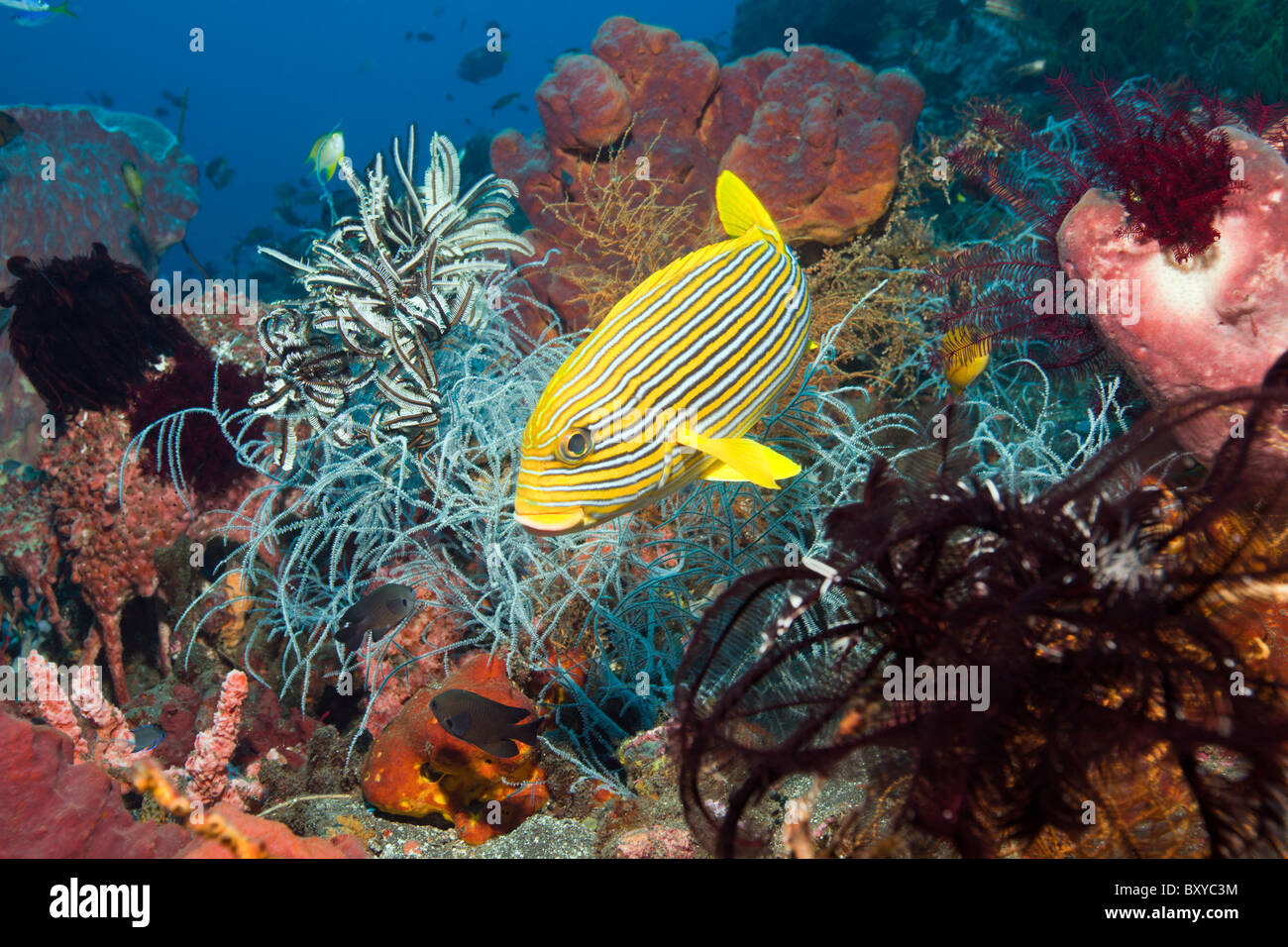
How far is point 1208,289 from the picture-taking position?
2.93 metres

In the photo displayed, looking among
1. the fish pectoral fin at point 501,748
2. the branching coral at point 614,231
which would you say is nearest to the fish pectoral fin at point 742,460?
the fish pectoral fin at point 501,748

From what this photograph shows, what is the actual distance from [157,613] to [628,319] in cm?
565

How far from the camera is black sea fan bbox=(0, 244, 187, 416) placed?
5.00m

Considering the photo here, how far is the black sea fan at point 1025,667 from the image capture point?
1520 millimetres

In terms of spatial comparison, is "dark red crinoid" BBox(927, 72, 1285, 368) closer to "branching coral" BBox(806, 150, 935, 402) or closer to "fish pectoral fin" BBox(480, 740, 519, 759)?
"branching coral" BBox(806, 150, 935, 402)

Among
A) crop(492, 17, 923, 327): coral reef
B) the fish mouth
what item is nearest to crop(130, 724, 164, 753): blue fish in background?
A: the fish mouth

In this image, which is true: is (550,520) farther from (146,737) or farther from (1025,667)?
(146,737)

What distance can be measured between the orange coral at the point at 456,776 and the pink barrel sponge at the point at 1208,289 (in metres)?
3.42

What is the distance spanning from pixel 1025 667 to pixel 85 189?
14990 millimetres

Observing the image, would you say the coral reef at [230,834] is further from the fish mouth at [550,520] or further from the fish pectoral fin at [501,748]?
the fish mouth at [550,520]

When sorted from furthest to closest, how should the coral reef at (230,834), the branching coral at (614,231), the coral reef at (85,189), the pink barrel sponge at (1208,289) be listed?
the coral reef at (85,189) < the branching coral at (614,231) < the pink barrel sponge at (1208,289) < the coral reef at (230,834)
